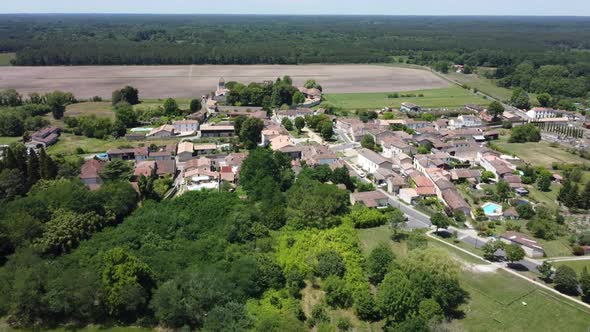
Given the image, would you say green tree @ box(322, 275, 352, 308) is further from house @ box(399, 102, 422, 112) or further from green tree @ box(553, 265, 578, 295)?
house @ box(399, 102, 422, 112)

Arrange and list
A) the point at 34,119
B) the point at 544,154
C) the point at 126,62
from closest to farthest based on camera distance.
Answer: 1. the point at 544,154
2. the point at 34,119
3. the point at 126,62

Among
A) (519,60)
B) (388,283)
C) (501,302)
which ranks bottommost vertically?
(501,302)

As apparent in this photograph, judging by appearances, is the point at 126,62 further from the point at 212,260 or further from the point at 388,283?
the point at 388,283

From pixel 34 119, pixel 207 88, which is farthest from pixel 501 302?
pixel 207 88

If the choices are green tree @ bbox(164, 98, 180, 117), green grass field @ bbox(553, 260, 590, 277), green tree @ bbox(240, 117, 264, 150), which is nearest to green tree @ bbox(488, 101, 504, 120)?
green tree @ bbox(240, 117, 264, 150)

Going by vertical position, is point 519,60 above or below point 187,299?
above

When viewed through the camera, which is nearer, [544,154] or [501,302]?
[501,302]
